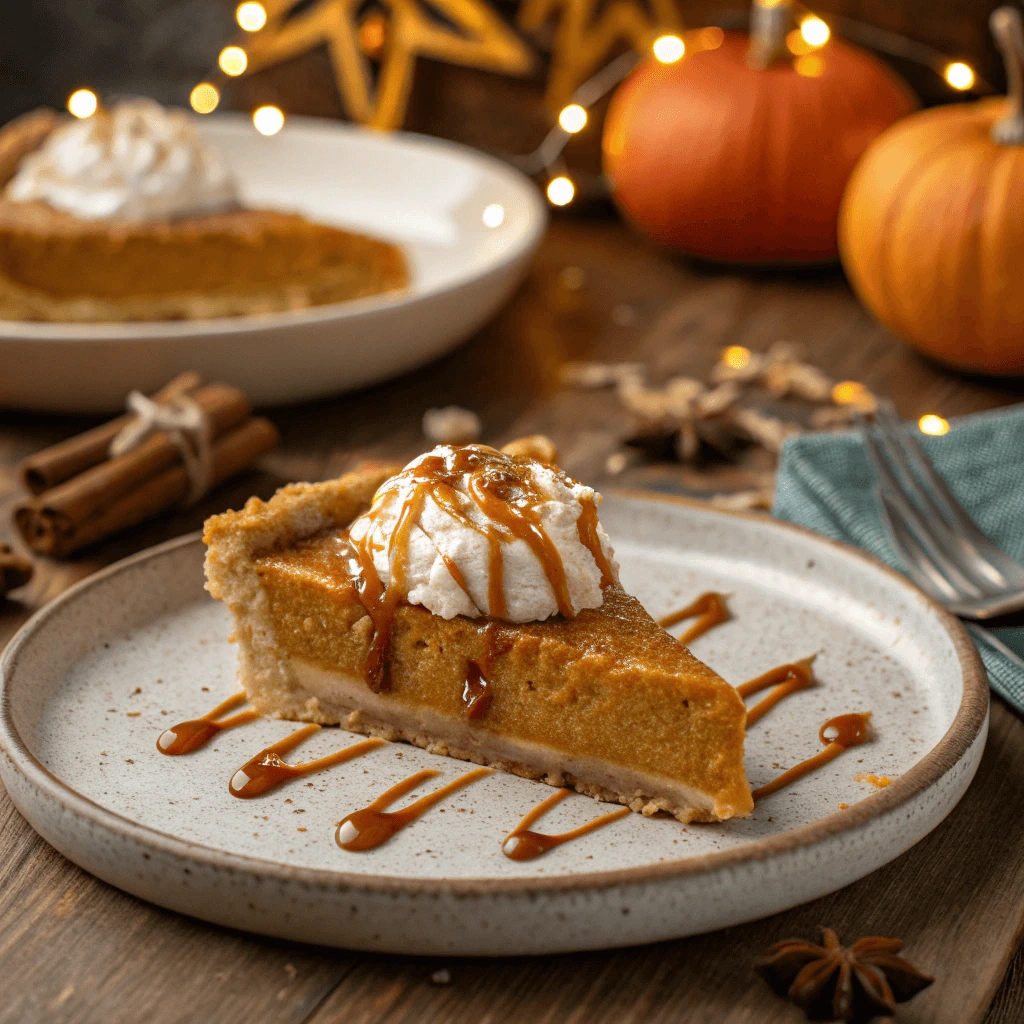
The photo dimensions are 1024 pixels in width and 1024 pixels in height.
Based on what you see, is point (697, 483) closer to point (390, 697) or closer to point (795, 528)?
point (795, 528)

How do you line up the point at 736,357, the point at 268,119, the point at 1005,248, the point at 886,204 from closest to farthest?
the point at 1005,248, the point at 886,204, the point at 736,357, the point at 268,119

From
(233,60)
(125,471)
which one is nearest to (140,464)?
(125,471)

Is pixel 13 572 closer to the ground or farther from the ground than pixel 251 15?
closer to the ground

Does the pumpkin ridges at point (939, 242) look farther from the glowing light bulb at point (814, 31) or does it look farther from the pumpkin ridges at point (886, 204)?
the glowing light bulb at point (814, 31)

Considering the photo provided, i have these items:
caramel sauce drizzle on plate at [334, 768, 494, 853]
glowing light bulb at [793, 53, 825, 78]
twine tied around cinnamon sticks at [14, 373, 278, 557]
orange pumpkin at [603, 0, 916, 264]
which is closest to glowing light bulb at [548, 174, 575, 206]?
orange pumpkin at [603, 0, 916, 264]

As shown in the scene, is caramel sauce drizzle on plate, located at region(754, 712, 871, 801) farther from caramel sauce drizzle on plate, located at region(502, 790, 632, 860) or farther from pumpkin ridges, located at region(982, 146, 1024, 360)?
pumpkin ridges, located at region(982, 146, 1024, 360)

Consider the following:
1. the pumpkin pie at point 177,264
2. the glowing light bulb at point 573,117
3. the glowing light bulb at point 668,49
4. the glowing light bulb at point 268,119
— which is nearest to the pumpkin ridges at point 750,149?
the glowing light bulb at point 668,49

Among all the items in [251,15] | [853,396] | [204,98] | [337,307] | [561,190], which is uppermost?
[251,15]

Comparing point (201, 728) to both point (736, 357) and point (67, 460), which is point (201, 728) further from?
point (736, 357)

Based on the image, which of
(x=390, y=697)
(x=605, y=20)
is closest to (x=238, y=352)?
(x=390, y=697)
